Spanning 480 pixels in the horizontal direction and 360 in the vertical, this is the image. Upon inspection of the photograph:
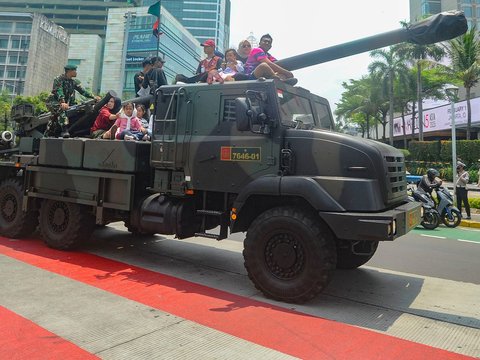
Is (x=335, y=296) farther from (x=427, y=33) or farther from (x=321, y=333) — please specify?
(x=427, y=33)

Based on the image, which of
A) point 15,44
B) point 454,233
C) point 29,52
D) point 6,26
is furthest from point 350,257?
point 6,26

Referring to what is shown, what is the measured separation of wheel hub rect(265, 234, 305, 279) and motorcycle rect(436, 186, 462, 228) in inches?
303

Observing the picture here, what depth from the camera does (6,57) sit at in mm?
86438

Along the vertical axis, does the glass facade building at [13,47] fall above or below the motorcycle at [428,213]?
above

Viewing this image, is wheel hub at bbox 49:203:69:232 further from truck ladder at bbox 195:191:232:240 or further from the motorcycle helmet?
the motorcycle helmet

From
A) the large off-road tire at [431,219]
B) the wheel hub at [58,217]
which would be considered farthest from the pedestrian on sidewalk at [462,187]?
the wheel hub at [58,217]

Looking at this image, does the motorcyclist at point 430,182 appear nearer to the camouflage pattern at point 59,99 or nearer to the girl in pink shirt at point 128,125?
the girl in pink shirt at point 128,125

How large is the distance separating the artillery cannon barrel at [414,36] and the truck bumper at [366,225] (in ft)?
6.91

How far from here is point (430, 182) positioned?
10617mm

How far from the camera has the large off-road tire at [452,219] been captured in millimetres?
10516

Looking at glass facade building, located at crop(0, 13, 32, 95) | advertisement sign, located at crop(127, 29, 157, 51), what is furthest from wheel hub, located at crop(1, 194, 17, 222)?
glass facade building, located at crop(0, 13, 32, 95)

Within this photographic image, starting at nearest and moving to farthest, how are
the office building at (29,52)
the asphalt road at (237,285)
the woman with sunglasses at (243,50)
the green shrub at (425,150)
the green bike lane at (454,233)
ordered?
the asphalt road at (237,285) < the woman with sunglasses at (243,50) < the green bike lane at (454,233) < the green shrub at (425,150) < the office building at (29,52)

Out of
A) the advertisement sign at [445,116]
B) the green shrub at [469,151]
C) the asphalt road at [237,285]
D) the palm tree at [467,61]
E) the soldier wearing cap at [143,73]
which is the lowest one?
the asphalt road at [237,285]

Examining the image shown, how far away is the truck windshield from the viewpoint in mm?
4820
